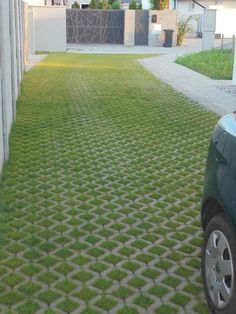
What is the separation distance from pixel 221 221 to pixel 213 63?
17893 mm

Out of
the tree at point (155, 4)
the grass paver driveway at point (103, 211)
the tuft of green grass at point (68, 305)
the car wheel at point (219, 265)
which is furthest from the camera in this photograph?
the tree at point (155, 4)

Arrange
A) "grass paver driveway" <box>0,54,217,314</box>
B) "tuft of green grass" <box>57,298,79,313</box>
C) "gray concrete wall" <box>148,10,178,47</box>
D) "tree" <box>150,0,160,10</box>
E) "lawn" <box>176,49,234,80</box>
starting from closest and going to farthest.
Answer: "tuft of green grass" <box>57,298,79,313</box> < "grass paver driveway" <box>0,54,217,314</box> < "lawn" <box>176,49,234,80</box> < "gray concrete wall" <box>148,10,178,47</box> < "tree" <box>150,0,160,10</box>

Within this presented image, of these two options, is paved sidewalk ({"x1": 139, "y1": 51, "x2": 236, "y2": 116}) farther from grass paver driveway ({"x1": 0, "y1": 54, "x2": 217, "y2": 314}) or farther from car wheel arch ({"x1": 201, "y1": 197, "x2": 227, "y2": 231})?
car wheel arch ({"x1": 201, "y1": 197, "x2": 227, "y2": 231})

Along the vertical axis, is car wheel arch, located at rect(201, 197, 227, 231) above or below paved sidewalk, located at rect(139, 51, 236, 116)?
above

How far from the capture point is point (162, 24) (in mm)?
34219

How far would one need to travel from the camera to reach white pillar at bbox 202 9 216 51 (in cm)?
2650

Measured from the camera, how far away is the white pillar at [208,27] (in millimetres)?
26505

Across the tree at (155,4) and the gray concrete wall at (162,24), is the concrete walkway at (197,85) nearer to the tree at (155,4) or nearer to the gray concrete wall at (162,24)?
the gray concrete wall at (162,24)

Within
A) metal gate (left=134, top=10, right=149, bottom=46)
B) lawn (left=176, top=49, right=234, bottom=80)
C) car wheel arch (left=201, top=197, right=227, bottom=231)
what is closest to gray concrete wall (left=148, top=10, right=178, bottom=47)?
metal gate (left=134, top=10, right=149, bottom=46)

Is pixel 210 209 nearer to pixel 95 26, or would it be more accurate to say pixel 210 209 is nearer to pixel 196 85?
pixel 196 85

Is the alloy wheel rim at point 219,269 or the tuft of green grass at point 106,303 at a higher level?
the alloy wheel rim at point 219,269

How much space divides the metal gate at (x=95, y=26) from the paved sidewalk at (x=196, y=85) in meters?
13.7

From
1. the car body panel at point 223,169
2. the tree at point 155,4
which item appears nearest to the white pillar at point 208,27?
the tree at point 155,4

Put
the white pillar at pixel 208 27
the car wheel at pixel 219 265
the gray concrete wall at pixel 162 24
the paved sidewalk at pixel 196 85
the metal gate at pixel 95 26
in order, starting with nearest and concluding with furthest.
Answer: the car wheel at pixel 219 265
the paved sidewalk at pixel 196 85
the white pillar at pixel 208 27
the gray concrete wall at pixel 162 24
the metal gate at pixel 95 26
